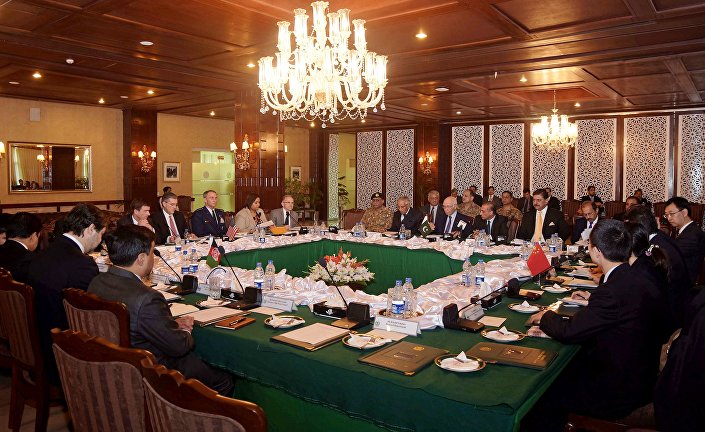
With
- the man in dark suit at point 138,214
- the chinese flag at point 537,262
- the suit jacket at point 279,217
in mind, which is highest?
the man in dark suit at point 138,214

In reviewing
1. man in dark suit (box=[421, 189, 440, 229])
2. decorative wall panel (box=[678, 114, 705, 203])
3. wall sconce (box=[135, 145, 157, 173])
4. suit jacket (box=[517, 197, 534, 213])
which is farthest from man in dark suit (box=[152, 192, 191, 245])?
decorative wall panel (box=[678, 114, 705, 203])

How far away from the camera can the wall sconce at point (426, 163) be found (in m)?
15.2

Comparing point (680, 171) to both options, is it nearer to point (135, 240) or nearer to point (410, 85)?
point (410, 85)

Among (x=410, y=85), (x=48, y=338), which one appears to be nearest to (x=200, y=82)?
(x=410, y=85)

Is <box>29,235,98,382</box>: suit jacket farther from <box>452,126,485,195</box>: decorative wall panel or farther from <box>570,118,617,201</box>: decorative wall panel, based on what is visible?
<box>452,126,485,195</box>: decorative wall panel

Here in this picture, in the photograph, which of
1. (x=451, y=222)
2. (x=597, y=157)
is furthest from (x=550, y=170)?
(x=451, y=222)

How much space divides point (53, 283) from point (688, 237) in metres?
5.15

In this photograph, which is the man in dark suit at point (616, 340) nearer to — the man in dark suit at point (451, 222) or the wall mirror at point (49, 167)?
the man in dark suit at point (451, 222)

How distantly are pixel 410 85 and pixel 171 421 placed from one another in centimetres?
838

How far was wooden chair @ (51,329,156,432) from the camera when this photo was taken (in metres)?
1.71

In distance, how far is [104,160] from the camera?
44.5 feet

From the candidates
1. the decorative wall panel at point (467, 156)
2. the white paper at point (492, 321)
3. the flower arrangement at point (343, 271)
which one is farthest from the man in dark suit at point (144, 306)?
the decorative wall panel at point (467, 156)

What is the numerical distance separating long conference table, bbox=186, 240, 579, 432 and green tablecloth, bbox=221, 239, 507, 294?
240 cm

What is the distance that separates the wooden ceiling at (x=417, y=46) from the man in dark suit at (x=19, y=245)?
2.57 metres
